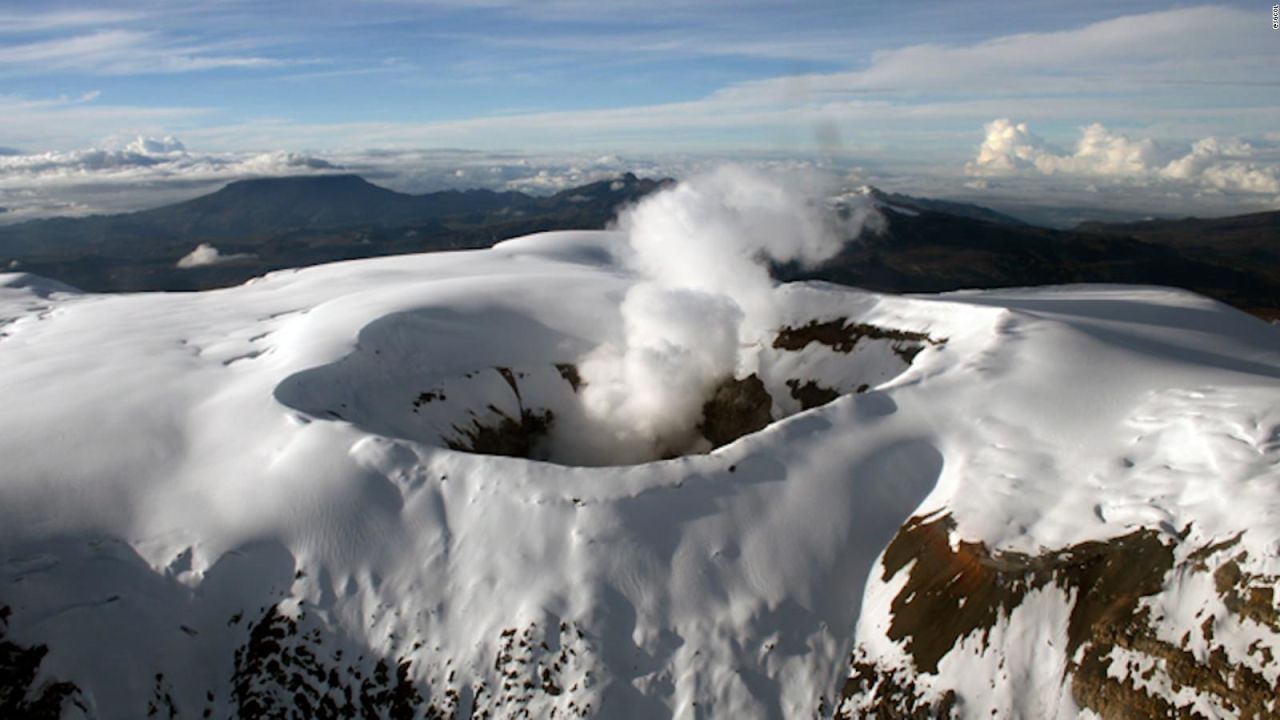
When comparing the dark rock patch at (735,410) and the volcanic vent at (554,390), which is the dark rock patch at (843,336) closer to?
the volcanic vent at (554,390)

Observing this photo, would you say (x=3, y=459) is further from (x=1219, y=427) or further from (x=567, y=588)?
(x=1219, y=427)

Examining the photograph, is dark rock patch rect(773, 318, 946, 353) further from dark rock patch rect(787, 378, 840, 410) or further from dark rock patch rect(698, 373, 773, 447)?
dark rock patch rect(698, 373, 773, 447)

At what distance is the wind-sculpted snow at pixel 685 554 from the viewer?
64.5 ft

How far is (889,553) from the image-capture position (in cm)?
2406

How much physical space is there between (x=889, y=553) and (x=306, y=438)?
21.9 meters

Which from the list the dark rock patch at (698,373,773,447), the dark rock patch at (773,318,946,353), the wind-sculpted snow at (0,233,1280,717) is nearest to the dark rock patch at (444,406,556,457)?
the wind-sculpted snow at (0,233,1280,717)

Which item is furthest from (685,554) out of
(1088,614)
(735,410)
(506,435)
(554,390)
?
(554,390)

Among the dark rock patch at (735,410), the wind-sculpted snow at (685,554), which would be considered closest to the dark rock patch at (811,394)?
the dark rock patch at (735,410)

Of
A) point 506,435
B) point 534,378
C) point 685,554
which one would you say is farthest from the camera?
point 534,378

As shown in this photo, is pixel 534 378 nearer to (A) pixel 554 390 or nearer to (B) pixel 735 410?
(A) pixel 554 390

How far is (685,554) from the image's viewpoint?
2397 centimetres

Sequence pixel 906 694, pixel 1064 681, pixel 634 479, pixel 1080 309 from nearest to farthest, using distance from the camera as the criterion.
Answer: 1. pixel 1064 681
2. pixel 906 694
3. pixel 634 479
4. pixel 1080 309

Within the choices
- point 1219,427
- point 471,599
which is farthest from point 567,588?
point 1219,427

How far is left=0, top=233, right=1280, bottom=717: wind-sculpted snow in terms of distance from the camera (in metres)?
19.7
